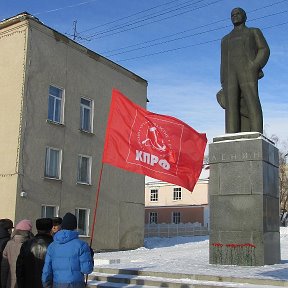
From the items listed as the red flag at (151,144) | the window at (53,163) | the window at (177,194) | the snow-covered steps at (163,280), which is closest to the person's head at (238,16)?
the red flag at (151,144)

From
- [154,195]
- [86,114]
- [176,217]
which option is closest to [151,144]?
[86,114]

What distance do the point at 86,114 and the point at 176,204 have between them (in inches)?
1157

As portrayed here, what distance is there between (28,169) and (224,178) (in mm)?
10765

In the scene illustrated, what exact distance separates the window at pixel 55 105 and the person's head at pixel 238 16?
11.2 meters

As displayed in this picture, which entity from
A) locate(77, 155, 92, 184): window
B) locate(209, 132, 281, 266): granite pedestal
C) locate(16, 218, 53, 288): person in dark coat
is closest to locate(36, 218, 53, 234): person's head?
locate(16, 218, 53, 288): person in dark coat

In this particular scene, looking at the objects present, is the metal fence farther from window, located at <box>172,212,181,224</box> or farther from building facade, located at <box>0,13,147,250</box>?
window, located at <box>172,212,181,224</box>

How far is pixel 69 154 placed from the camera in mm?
22453

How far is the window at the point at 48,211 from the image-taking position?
20750 millimetres

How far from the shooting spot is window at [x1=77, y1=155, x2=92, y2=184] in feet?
76.0

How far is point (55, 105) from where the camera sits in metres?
22.1

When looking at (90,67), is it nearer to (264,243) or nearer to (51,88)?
(51,88)

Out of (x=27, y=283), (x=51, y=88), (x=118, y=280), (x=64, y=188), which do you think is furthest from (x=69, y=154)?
(x=27, y=283)

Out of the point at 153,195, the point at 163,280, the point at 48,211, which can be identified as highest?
the point at 153,195

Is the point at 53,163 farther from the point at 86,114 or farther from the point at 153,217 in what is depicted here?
the point at 153,217
